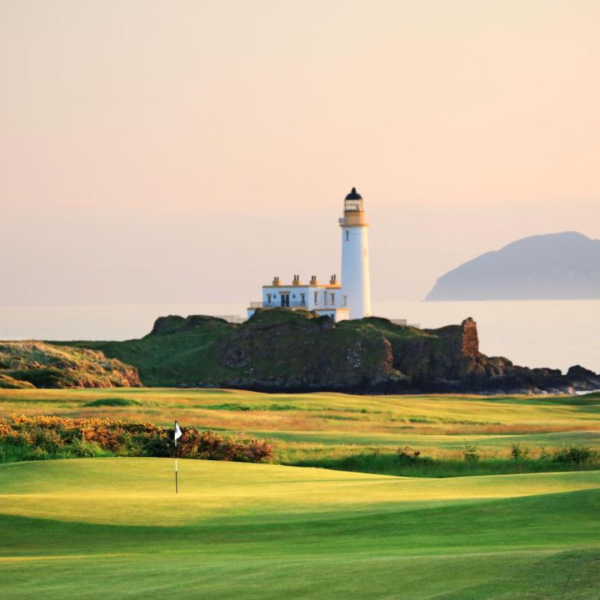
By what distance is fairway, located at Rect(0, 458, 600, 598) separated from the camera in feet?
42.1

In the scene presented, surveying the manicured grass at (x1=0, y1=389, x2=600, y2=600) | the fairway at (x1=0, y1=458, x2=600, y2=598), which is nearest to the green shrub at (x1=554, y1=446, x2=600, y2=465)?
the manicured grass at (x1=0, y1=389, x2=600, y2=600)

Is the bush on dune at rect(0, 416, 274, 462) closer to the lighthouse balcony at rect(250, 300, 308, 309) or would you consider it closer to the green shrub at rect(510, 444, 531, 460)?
the green shrub at rect(510, 444, 531, 460)

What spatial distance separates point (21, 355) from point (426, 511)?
8481 cm

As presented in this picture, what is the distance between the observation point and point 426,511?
806 inches

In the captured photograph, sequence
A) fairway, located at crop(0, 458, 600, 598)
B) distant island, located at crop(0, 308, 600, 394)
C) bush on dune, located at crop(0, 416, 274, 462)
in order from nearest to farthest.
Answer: fairway, located at crop(0, 458, 600, 598), bush on dune, located at crop(0, 416, 274, 462), distant island, located at crop(0, 308, 600, 394)

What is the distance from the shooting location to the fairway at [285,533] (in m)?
12.8

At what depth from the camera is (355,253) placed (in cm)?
12281

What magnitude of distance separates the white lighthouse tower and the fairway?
92.0 metres

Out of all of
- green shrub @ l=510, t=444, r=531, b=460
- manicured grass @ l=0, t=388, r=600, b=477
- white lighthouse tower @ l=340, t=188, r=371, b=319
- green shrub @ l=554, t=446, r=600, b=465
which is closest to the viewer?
green shrub @ l=554, t=446, r=600, b=465

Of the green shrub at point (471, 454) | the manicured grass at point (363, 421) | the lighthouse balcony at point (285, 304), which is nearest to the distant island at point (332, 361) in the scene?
the lighthouse balcony at point (285, 304)

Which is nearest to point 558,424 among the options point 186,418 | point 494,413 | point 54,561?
point 494,413

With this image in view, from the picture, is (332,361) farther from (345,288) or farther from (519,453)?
(519,453)

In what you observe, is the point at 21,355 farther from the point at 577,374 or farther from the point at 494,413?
the point at 577,374

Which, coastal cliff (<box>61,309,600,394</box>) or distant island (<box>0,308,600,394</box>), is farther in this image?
coastal cliff (<box>61,309,600,394</box>)
